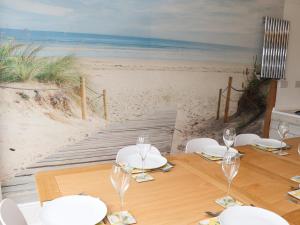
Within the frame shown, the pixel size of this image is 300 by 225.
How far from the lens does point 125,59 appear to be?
279 cm

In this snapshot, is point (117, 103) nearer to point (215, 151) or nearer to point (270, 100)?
point (215, 151)

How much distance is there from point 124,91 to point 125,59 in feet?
1.01

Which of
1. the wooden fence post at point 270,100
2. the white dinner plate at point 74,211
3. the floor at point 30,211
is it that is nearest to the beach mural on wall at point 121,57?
the floor at point 30,211

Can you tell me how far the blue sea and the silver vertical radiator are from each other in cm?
23

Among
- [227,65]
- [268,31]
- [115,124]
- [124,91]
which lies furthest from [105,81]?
[268,31]

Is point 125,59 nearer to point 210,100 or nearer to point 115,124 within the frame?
point 115,124

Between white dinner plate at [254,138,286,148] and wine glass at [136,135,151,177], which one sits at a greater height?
wine glass at [136,135,151,177]

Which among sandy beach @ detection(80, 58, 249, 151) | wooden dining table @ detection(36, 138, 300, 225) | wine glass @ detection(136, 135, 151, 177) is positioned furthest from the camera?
sandy beach @ detection(80, 58, 249, 151)

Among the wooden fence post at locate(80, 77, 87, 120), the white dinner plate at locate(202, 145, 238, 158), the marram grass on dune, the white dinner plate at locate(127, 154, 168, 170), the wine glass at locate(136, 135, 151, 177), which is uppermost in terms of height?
the marram grass on dune

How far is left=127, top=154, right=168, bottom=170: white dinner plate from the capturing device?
5.55ft

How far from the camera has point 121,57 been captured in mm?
2771

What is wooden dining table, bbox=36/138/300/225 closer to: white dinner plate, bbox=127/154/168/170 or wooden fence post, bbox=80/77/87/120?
white dinner plate, bbox=127/154/168/170

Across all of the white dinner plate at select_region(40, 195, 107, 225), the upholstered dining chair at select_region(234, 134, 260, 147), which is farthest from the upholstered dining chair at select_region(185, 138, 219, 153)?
the white dinner plate at select_region(40, 195, 107, 225)

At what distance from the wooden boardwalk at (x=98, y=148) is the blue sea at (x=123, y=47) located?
0.64m
